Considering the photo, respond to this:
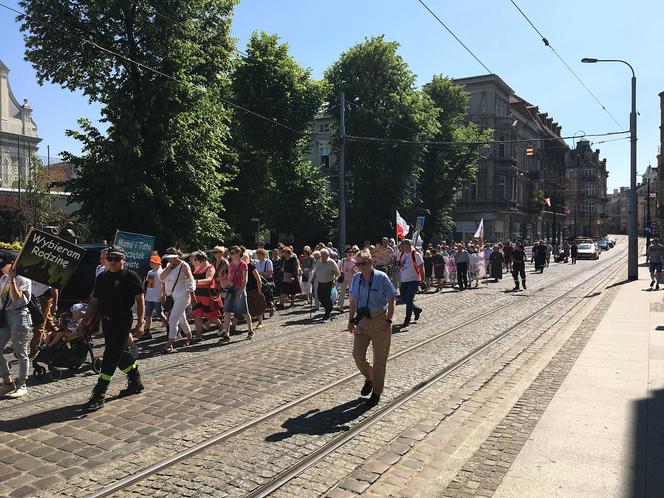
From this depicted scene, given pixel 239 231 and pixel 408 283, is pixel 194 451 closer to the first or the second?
pixel 408 283

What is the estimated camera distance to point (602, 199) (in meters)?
125

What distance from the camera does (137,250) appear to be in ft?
43.2

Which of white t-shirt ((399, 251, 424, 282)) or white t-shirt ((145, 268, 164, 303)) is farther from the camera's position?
white t-shirt ((399, 251, 424, 282))

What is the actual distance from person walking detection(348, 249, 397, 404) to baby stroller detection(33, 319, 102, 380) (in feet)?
11.7

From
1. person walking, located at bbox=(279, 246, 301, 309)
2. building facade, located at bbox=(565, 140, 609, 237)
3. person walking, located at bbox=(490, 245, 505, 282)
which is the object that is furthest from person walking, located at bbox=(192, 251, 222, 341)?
building facade, located at bbox=(565, 140, 609, 237)

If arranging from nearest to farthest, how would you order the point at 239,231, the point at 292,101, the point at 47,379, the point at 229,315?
the point at 47,379
the point at 229,315
the point at 292,101
the point at 239,231

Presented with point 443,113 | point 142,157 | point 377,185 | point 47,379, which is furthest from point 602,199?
point 47,379

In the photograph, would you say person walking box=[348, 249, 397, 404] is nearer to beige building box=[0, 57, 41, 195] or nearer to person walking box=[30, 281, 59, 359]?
person walking box=[30, 281, 59, 359]

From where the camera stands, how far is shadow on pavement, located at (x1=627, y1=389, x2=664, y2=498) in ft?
13.8

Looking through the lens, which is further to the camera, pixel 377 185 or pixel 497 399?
pixel 377 185

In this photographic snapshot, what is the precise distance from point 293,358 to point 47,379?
11.5 ft

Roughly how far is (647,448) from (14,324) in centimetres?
703

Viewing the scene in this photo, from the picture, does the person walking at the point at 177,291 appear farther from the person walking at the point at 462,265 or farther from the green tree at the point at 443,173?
the green tree at the point at 443,173

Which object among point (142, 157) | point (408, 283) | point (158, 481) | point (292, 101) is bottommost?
point (158, 481)
